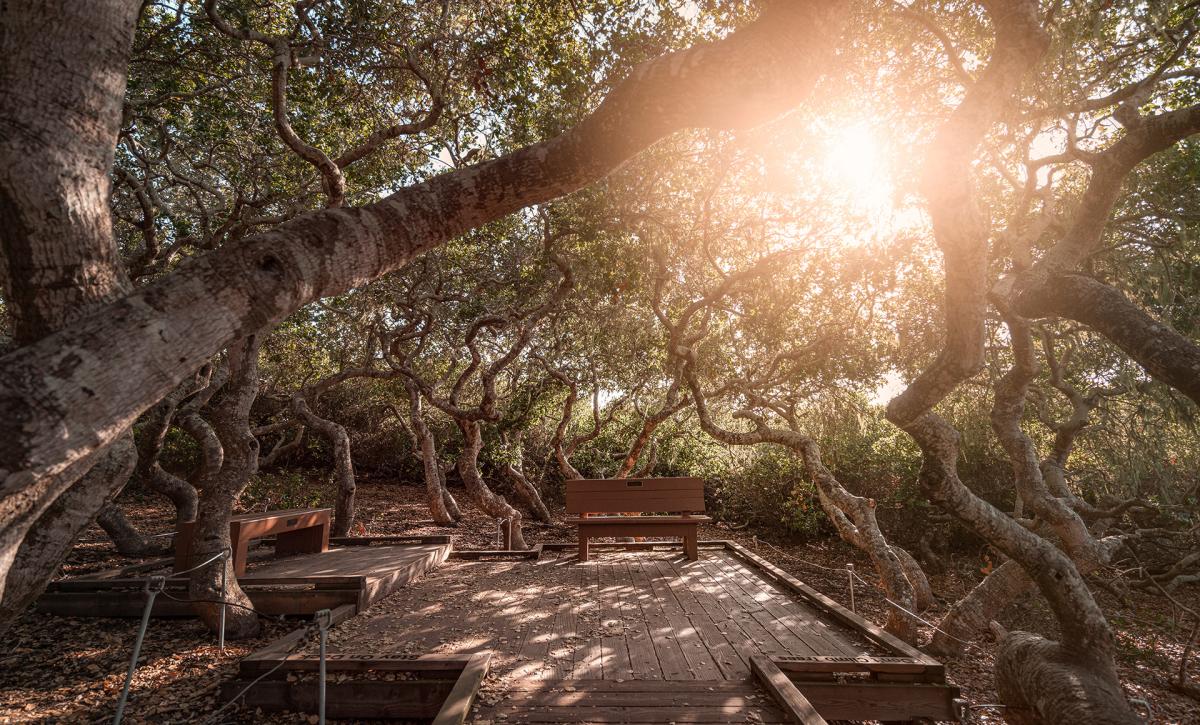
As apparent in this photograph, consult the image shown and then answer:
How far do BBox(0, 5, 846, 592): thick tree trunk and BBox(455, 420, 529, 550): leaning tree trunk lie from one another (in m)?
7.43

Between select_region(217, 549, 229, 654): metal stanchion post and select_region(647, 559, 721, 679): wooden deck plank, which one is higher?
select_region(217, 549, 229, 654): metal stanchion post

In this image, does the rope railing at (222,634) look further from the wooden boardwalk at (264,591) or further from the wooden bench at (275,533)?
the wooden bench at (275,533)

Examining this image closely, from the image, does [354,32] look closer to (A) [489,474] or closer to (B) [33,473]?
(B) [33,473]

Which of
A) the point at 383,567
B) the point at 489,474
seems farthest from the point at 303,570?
the point at 489,474

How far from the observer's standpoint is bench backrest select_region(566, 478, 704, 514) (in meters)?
8.05

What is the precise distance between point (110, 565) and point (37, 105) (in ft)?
28.3

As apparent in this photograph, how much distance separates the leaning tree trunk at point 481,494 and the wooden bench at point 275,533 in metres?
2.84

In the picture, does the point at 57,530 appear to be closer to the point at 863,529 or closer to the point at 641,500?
the point at 641,500

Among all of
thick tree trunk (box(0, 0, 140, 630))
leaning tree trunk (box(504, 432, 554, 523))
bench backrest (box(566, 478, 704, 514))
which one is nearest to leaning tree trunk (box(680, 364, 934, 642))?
bench backrest (box(566, 478, 704, 514))

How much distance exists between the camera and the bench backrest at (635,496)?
26.4 ft

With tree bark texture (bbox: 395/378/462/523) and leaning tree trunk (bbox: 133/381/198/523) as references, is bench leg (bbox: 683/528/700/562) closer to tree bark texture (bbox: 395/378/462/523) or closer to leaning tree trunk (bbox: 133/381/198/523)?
tree bark texture (bbox: 395/378/462/523)

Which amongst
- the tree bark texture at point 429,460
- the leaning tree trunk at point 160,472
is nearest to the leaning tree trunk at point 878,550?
the tree bark texture at point 429,460

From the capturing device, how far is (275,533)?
684 centimetres

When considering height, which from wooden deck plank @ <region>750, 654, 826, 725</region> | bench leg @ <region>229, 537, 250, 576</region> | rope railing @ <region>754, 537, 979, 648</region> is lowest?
rope railing @ <region>754, 537, 979, 648</region>
